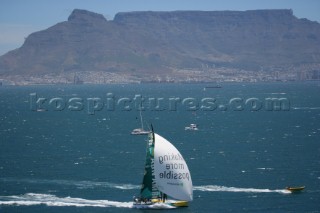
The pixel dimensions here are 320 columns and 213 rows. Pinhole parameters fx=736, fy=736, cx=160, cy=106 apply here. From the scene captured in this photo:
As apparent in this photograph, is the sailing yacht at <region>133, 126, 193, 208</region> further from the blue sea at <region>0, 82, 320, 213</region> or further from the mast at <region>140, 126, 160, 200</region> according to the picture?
the blue sea at <region>0, 82, 320, 213</region>

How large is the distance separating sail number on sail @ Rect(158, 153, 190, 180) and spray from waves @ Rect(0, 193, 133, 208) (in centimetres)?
554

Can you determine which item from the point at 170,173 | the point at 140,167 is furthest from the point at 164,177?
the point at 140,167

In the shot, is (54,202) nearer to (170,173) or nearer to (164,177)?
(164,177)

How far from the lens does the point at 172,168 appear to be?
88.6 metres

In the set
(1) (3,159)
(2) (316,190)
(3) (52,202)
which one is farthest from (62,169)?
(2) (316,190)

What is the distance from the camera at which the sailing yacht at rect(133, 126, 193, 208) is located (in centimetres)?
8806

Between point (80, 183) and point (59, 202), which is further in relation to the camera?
point (80, 183)

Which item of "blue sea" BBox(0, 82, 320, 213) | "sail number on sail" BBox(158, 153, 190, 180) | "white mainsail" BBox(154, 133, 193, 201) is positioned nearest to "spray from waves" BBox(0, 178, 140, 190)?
"blue sea" BBox(0, 82, 320, 213)

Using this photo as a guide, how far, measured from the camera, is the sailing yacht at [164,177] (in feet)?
289

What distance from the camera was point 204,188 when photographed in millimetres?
98062

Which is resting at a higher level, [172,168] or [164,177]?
[172,168]

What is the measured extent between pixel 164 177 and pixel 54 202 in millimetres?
13833

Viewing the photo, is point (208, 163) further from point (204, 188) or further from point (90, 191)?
point (90, 191)

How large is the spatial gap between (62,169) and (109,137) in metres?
46.7
